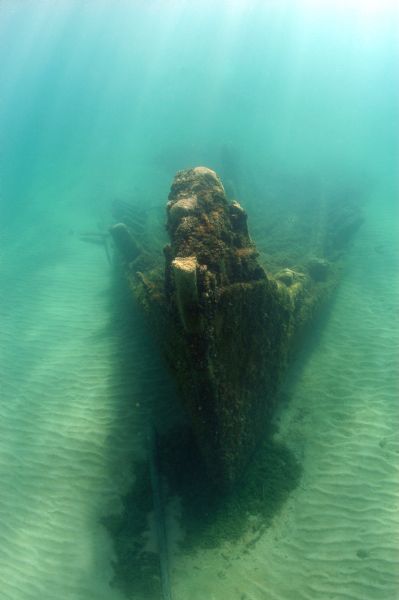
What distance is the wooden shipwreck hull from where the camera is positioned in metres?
4.83

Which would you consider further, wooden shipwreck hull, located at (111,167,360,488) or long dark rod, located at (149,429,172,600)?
wooden shipwreck hull, located at (111,167,360,488)

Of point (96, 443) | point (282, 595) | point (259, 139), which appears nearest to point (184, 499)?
point (282, 595)

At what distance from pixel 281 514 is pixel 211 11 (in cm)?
18740

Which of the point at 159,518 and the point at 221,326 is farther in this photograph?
the point at 159,518

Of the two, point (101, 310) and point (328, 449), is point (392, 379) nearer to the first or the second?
point (328, 449)

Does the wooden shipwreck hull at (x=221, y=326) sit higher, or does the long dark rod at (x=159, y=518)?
the wooden shipwreck hull at (x=221, y=326)

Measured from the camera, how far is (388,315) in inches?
399

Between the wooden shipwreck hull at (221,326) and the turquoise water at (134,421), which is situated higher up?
the wooden shipwreck hull at (221,326)

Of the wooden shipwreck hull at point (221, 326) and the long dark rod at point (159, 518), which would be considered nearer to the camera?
the long dark rod at point (159, 518)

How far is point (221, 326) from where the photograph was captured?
198 inches

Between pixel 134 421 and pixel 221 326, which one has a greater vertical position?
pixel 221 326

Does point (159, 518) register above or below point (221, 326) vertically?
below

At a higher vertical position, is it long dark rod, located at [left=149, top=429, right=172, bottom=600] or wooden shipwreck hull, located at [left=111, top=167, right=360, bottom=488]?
wooden shipwreck hull, located at [left=111, top=167, right=360, bottom=488]

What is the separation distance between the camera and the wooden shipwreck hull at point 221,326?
4832mm
